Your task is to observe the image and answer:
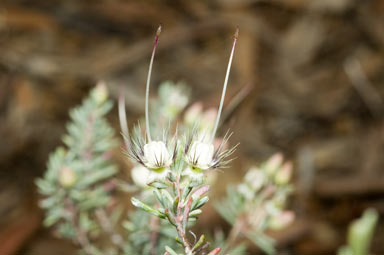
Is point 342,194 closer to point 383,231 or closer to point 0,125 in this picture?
point 383,231

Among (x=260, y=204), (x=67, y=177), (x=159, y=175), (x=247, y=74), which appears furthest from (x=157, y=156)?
(x=247, y=74)

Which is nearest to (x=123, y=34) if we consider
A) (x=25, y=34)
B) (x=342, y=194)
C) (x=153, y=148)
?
(x=25, y=34)

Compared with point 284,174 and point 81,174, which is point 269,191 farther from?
point 81,174

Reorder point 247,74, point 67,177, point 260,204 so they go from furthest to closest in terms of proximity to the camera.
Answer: point 247,74 < point 260,204 < point 67,177

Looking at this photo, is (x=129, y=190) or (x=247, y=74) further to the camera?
(x=247, y=74)

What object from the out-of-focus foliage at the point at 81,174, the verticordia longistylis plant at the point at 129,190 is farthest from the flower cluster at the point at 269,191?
the out-of-focus foliage at the point at 81,174

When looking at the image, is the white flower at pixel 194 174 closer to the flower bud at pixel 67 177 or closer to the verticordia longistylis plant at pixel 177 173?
the verticordia longistylis plant at pixel 177 173
